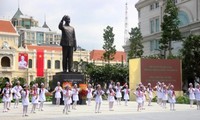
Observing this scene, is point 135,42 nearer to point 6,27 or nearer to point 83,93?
point 83,93

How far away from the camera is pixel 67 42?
24578 millimetres

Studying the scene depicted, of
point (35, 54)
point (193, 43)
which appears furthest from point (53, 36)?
point (193, 43)

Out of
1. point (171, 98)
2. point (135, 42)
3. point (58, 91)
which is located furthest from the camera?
point (135, 42)

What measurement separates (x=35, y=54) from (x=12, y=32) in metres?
8.59

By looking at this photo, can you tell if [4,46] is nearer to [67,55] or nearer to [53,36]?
[53,36]

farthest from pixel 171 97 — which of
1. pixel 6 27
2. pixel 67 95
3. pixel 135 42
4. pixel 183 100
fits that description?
pixel 6 27

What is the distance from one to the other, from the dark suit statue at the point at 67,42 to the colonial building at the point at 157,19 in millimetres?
25474

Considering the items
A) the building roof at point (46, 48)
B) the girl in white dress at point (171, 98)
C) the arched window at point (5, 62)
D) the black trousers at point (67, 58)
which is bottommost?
the girl in white dress at point (171, 98)

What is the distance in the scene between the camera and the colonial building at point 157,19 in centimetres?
4812

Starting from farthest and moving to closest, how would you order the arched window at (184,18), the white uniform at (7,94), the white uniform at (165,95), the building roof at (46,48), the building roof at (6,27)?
1. the building roof at (46,48)
2. the building roof at (6,27)
3. the arched window at (184,18)
4. the white uniform at (165,95)
5. the white uniform at (7,94)

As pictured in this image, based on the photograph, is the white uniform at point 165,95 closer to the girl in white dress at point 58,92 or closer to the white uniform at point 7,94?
the girl in white dress at point 58,92

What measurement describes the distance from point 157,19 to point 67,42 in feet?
121

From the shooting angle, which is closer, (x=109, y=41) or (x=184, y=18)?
(x=184, y=18)

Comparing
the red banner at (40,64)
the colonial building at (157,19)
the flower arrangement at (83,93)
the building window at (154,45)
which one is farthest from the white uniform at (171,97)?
the red banner at (40,64)
